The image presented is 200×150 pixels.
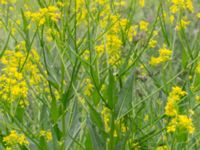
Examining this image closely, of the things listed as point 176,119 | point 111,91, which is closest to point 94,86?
point 111,91

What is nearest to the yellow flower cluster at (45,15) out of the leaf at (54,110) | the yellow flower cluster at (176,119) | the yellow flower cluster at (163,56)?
the leaf at (54,110)

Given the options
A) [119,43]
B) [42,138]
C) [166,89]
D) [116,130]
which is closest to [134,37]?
[119,43]

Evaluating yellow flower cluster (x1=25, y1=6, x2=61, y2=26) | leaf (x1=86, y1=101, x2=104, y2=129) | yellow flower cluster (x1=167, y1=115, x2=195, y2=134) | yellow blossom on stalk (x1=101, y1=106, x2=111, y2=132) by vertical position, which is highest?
yellow flower cluster (x1=25, y1=6, x2=61, y2=26)

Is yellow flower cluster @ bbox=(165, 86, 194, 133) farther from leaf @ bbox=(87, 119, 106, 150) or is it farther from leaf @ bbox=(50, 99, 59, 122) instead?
leaf @ bbox=(50, 99, 59, 122)

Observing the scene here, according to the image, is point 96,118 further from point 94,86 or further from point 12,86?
point 12,86

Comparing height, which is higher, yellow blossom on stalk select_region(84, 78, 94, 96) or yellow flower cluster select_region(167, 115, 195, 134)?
yellow blossom on stalk select_region(84, 78, 94, 96)

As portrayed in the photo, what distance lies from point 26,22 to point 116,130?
29.2 inches

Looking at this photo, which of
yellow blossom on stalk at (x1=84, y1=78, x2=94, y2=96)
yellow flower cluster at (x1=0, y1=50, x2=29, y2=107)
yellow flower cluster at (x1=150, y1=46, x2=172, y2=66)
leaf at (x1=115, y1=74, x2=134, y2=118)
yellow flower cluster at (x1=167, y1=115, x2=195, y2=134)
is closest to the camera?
yellow flower cluster at (x1=167, y1=115, x2=195, y2=134)

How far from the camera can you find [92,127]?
2.95 meters

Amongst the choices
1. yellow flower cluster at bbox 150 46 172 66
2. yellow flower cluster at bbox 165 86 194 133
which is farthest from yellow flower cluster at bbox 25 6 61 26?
yellow flower cluster at bbox 165 86 194 133

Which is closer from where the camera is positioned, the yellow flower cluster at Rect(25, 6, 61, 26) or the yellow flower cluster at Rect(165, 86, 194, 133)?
the yellow flower cluster at Rect(165, 86, 194, 133)

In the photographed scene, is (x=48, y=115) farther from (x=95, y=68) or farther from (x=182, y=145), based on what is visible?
(x=182, y=145)

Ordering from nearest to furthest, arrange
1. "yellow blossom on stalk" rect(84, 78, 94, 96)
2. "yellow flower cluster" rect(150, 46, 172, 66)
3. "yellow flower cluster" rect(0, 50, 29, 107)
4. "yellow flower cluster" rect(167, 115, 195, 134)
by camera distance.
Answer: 1. "yellow flower cluster" rect(167, 115, 195, 134)
2. "yellow flower cluster" rect(0, 50, 29, 107)
3. "yellow flower cluster" rect(150, 46, 172, 66)
4. "yellow blossom on stalk" rect(84, 78, 94, 96)

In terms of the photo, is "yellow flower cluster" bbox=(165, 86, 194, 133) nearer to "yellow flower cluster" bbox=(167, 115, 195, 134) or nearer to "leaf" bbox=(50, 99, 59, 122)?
"yellow flower cluster" bbox=(167, 115, 195, 134)
